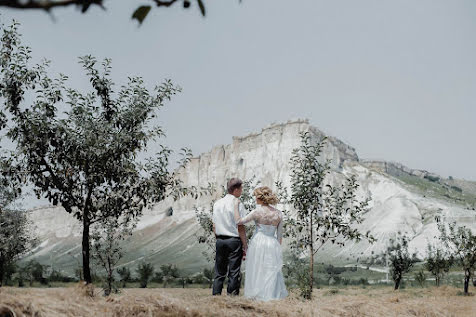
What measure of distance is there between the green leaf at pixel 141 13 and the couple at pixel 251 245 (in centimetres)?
669

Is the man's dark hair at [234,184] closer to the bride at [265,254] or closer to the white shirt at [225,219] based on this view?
the white shirt at [225,219]

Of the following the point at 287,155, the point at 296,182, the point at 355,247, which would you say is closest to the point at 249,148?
the point at 287,155

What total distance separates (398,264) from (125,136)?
3327cm

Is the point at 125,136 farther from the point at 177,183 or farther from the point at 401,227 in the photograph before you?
the point at 401,227

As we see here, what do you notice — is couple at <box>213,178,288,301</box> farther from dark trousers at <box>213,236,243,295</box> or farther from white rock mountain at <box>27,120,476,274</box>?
white rock mountain at <box>27,120,476,274</box>

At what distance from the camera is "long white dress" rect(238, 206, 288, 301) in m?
8.84

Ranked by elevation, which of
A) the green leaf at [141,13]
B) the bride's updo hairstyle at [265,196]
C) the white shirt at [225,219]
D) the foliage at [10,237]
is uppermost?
the green leaf at [141,13]

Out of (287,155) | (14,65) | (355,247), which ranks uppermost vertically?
(287,155)

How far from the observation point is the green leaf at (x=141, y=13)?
1.41 meters

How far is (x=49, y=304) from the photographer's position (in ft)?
9.52

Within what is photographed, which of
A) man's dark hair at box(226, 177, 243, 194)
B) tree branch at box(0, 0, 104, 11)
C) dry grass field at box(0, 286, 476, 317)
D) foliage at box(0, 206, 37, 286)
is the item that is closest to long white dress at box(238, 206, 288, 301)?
man's dark hair at box(226, 177, 243, 194)

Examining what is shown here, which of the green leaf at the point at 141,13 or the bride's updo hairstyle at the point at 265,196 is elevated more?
the green leaf at the point at 141,13

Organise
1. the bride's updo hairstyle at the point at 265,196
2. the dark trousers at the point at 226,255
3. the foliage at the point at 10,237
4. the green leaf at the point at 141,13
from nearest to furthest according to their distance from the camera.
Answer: the green leaf at the point at 141,13, the dark trousers at the point at 226,255, the bride's updo hairstyle at the point at 265,196, the foliage at the point at 10,237

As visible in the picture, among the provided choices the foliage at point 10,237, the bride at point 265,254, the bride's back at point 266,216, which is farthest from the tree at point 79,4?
the foliage at point 10,237
